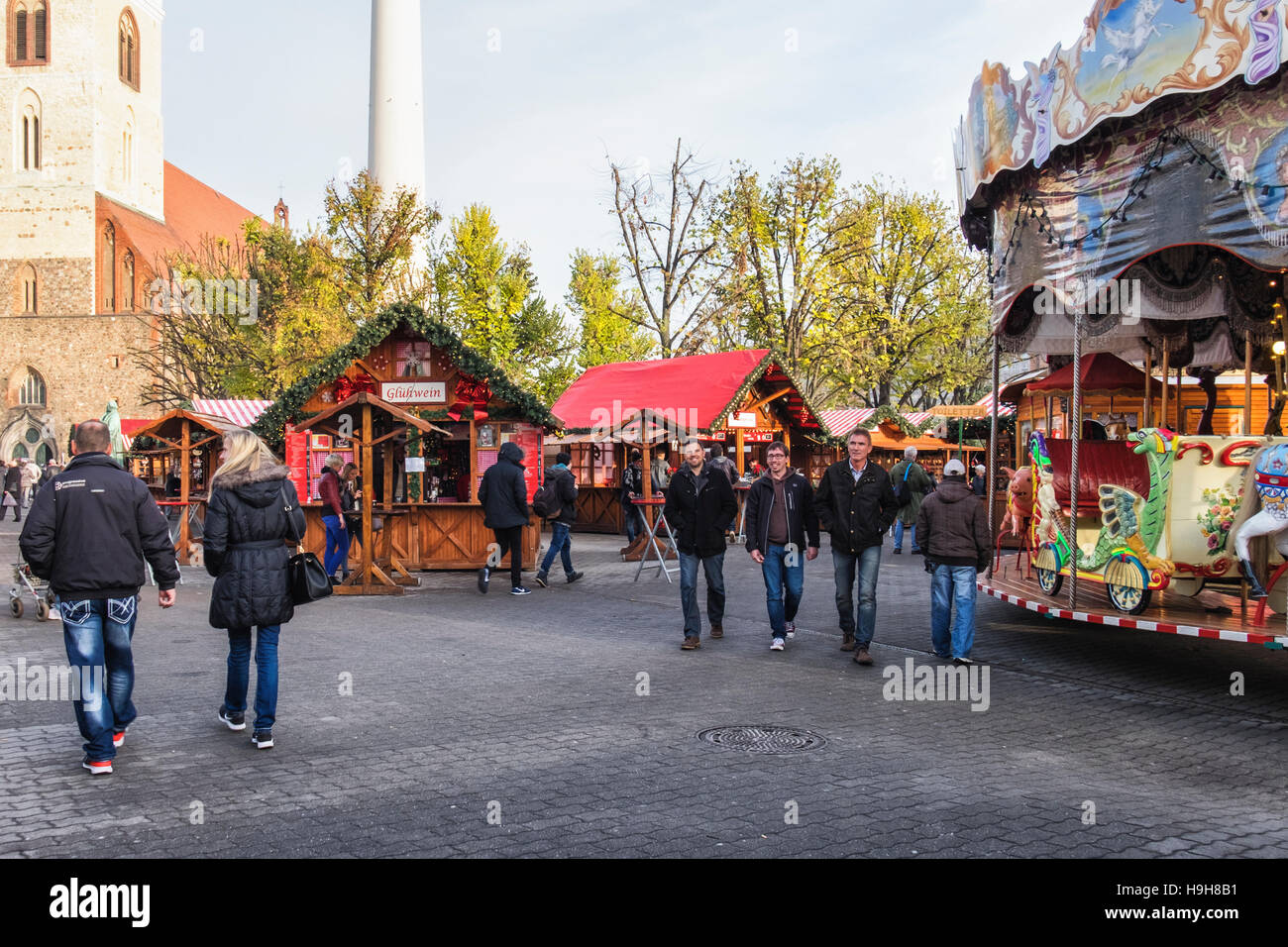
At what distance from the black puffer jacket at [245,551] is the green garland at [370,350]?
34.7ft

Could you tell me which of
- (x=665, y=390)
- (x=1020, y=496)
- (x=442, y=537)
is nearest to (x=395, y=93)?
(x=665, y=390)

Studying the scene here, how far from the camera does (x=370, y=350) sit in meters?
17.2

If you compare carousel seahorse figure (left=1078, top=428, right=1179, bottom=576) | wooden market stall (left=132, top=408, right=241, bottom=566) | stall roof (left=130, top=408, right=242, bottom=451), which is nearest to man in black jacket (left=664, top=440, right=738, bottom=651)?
carousel seahorse figure (left=1078, top=428, right=1179, bottom=576)

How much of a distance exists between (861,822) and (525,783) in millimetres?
1757

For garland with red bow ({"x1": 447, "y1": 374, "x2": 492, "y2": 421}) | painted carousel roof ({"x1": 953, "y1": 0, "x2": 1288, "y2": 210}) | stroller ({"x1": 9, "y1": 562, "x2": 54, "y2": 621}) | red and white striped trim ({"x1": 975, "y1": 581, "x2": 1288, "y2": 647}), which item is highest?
painted carousel roof ({"x1": 953, "y1": 0, "x2": 1288, "y2": 210})

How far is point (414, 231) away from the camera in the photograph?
99.6 feet

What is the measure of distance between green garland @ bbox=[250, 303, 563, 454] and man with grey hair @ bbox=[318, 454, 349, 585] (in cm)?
258

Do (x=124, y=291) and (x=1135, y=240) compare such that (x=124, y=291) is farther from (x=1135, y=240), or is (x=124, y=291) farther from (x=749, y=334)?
(x=1135, y=240)

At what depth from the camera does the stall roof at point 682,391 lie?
2453cm

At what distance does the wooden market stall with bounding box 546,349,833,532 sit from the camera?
2473cm

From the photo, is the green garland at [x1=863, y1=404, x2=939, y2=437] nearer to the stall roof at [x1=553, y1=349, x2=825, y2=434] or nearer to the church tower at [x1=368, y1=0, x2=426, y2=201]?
the stall roof at [x1=553, y1=349, x2=825, y2=434]

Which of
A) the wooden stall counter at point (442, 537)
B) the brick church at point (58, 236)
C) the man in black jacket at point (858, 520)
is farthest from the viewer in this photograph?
the brick church at point (58, 236)

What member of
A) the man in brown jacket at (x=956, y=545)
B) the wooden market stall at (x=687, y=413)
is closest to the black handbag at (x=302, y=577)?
the man in brown jacket at (x=956, y=545)

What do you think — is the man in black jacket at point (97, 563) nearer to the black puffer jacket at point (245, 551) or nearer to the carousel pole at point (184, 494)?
the black puffer jacket at point (245, 551)
